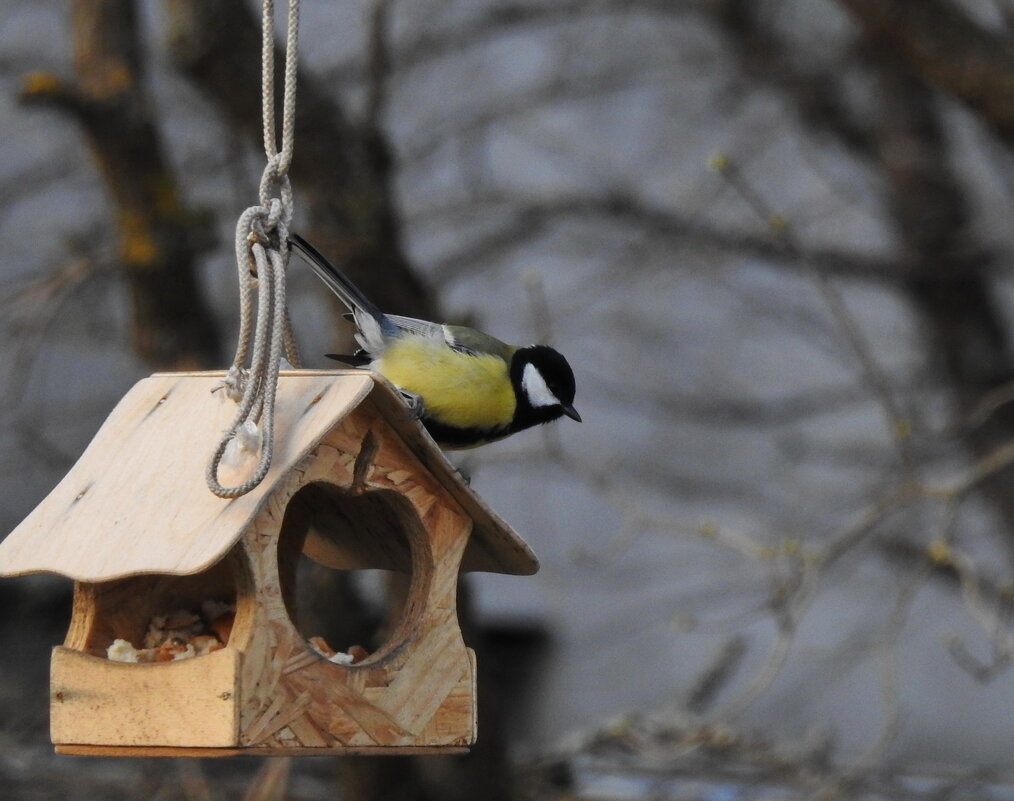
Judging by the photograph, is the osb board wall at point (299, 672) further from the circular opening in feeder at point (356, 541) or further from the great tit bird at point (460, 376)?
the great tit bird at point (460, 376)

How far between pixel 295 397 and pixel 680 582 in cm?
465

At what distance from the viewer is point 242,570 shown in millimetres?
1707

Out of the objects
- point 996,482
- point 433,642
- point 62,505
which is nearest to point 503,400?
point 433,642

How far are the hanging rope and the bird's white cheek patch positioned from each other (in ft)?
3.07

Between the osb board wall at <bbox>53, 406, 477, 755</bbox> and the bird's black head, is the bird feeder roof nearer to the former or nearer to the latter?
the osb board wall at <bbox>53, 406, 477, 755</bbox>

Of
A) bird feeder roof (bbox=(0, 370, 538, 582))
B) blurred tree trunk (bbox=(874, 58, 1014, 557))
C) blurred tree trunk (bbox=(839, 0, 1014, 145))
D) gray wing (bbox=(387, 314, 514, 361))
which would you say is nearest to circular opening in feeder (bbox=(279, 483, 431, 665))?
bird feeder roof (bbox=(0, 370, 538, 582))

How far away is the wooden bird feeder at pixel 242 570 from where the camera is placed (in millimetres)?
1622

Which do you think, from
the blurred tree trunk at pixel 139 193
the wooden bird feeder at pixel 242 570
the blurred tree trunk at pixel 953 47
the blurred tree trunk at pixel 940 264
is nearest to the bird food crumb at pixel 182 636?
the wooden bird feeder at pixel 242 570

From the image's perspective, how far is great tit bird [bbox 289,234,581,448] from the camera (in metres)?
2.45

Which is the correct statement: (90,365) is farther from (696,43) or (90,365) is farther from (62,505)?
(62,505)

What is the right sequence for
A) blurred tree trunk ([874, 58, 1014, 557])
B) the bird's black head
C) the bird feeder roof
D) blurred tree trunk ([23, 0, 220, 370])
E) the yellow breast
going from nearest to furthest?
the bird feeder roof < the yellow breast < the bird's black head < blurred tree trunk ([23, 0, 220, 370]) < blurred tree trunk ([874, 58, 1014, 557])

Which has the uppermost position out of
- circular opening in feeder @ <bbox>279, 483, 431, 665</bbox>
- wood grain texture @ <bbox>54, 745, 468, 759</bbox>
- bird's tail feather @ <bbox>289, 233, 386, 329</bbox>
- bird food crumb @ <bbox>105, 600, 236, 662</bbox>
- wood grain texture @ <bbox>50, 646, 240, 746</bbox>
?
bird's tail feather @ <bbox>289, 233, 386, 329</bbox>

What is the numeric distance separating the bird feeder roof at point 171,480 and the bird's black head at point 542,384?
0.64 meters

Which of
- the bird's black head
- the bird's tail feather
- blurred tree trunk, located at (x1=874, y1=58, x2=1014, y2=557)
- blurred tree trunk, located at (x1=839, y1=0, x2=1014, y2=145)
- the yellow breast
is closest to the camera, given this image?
the bird's tail feather
